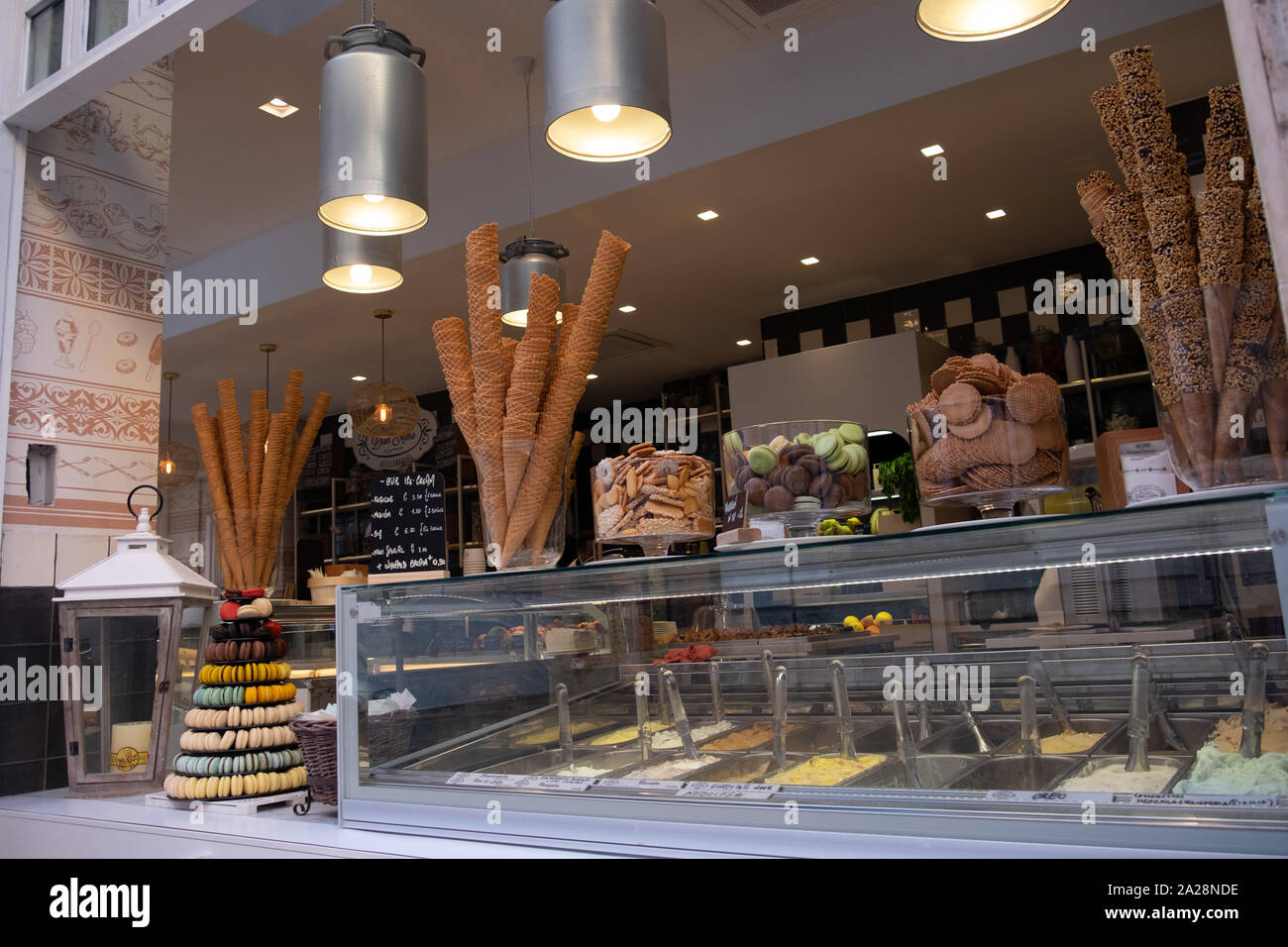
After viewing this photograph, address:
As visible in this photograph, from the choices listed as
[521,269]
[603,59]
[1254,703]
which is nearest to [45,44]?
[603,59]

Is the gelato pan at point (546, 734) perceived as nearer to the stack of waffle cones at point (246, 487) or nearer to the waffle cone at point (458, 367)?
the waffle cone at point (458, 367)

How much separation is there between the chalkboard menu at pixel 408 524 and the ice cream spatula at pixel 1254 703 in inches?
52.1

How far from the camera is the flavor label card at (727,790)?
125cm

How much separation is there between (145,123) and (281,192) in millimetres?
3103

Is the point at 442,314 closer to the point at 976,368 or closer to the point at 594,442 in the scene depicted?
the point at 594,442

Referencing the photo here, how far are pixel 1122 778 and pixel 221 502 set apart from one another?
223 cm

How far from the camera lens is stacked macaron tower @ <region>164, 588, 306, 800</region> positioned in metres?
1.86

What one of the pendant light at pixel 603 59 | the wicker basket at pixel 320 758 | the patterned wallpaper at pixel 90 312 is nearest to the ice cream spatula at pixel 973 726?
the wicker basket at pixel 320 758

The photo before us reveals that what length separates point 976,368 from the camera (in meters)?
1.21

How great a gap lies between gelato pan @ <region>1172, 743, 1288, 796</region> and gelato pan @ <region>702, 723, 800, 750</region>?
690 millimetres

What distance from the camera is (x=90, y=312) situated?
2.53 m

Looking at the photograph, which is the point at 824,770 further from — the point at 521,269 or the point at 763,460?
the point at 521,269

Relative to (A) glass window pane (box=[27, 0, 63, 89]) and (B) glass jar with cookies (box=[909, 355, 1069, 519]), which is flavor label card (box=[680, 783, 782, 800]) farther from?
(A) glass window pane (box=[27, 0, 63, 89])
